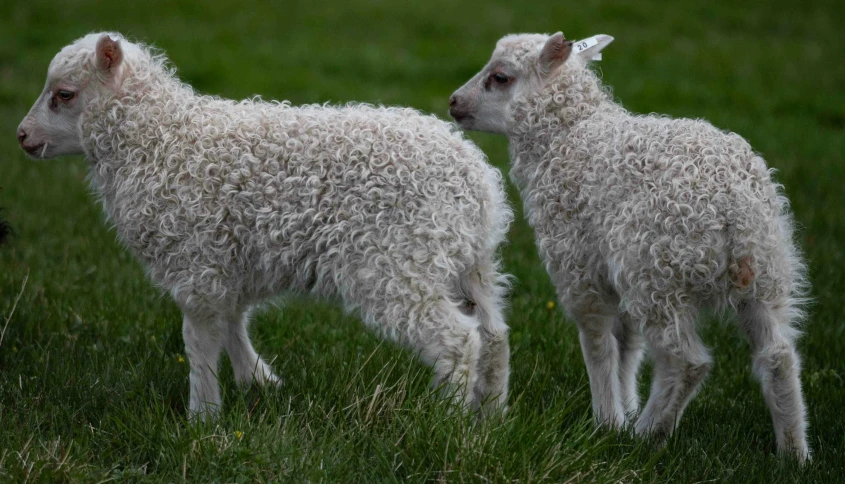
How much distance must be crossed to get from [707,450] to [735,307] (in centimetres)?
71

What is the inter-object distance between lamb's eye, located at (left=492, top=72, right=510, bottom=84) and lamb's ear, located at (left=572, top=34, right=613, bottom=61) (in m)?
0.41

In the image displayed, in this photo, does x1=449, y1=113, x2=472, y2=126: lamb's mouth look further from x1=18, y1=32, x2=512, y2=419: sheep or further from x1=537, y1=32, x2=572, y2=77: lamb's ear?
x1=18, y1=32, x2=512, y2=419: sheep

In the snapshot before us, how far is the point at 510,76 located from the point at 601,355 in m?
1.60

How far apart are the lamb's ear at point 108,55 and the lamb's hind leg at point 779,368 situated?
3.24 m

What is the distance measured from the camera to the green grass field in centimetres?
392

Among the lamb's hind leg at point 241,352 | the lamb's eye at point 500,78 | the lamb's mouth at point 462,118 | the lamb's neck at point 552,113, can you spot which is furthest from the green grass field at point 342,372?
the lamb's eye at point 500,78

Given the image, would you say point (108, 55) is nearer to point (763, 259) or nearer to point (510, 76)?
point (510, 76)

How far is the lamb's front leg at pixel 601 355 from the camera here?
195 inches

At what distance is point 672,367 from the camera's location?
4520 mm

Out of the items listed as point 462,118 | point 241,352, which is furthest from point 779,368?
point 241,352

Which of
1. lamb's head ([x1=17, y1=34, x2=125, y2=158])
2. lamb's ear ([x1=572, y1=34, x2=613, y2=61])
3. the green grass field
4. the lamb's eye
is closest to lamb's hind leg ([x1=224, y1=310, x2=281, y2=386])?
the green grass field

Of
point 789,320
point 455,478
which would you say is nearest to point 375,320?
point 455,478

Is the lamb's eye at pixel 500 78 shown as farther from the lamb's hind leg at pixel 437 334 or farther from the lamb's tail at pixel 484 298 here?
the lamb's hind leg at pixel 437 334

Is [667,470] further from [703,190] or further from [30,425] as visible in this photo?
[30,425]
